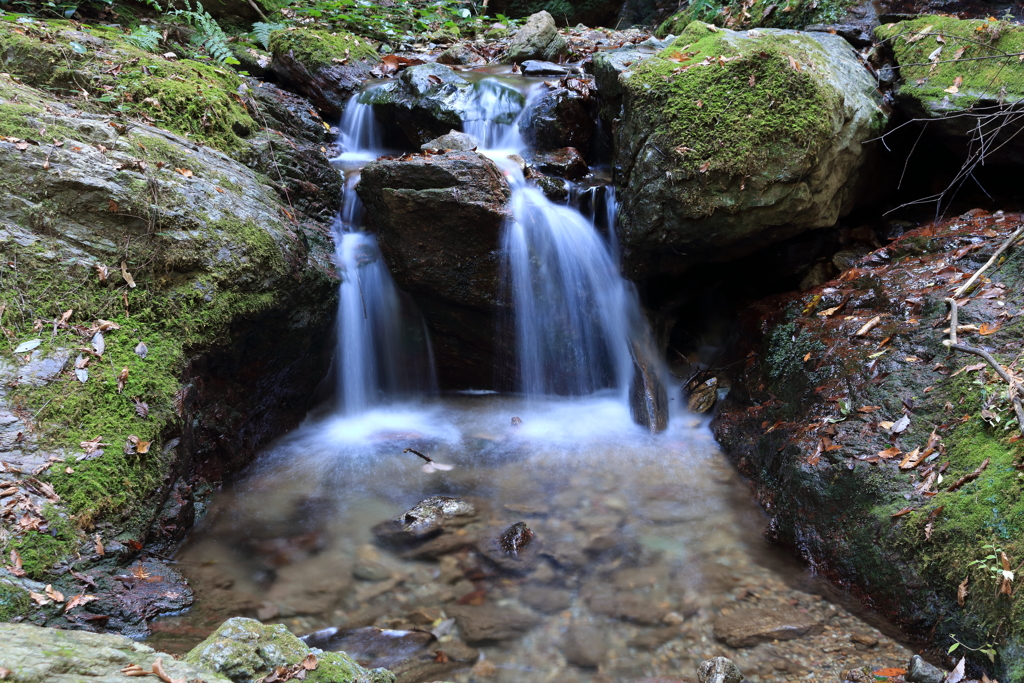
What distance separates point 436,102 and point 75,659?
6918 millimetres

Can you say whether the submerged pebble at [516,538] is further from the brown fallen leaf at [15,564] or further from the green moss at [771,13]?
the green moss at [771,13]

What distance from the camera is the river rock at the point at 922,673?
8.62 feet

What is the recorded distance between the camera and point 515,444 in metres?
5.42

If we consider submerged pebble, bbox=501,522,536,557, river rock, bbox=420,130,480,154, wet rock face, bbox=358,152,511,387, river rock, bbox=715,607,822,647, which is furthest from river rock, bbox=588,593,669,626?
river rock, bbox=420,130,480,154

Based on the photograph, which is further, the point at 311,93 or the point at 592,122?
the point at 311,93

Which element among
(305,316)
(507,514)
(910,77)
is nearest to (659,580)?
(507,514)

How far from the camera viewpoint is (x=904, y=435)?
3697 mm

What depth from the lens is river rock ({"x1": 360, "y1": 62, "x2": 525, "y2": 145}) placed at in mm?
7367

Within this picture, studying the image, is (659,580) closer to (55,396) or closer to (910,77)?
(55,396)

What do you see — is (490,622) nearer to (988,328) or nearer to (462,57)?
(988,328)

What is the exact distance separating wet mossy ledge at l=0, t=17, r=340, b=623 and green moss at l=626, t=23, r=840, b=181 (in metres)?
3.34

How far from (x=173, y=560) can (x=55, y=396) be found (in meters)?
1.20

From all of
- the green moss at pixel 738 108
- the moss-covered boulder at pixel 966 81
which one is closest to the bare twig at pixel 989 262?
the moss-covered boulder at pixel 966 81

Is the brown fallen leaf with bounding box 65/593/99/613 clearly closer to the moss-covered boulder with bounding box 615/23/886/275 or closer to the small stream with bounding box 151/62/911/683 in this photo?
the small stream with bounding box 151/62/911/683
